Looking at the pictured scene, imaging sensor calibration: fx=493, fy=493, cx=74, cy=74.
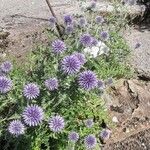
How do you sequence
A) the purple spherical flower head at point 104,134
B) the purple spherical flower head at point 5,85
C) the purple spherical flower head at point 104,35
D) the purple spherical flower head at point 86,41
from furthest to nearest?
the purple spherical flower head at point 104,35 → the purple spherical flower head at point 86,41 → the purple spherical flower head at point 104,134 → the purple spherical flower head at point 5,85

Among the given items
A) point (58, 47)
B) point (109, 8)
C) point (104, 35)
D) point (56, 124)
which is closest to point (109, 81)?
point (104, 35)

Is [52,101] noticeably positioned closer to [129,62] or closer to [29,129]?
[29,129]

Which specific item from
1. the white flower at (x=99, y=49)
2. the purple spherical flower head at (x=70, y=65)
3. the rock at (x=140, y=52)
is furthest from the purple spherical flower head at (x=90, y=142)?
the rock at (x=140, y=52)

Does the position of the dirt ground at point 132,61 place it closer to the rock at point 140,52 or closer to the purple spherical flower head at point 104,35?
the rock at point 140,52

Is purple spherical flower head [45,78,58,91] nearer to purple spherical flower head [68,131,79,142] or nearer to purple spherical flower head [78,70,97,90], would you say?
purple spherical flower head [78,70,97,90]

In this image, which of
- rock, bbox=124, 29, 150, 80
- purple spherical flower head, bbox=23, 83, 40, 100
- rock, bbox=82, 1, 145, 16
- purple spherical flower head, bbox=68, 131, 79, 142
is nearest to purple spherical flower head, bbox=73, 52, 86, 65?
purple spherical flower head, bbox=23, 83, 40, 100

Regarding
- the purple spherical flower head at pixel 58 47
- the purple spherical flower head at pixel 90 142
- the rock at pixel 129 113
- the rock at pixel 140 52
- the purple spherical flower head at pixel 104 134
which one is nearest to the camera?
the purple spherical flower head at pixel 90 142

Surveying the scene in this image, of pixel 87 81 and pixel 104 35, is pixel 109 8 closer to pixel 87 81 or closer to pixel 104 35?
pixel 104 35

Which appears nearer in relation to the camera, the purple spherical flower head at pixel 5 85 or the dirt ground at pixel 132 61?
the purple spherical flower head at pixel 5 85
